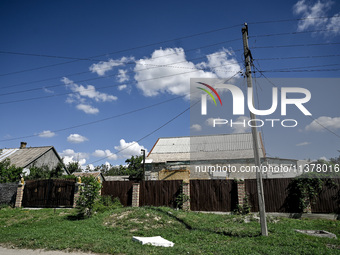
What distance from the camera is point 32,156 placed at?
2848cm

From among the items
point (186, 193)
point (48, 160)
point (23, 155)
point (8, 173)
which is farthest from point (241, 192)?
point (23, 155)

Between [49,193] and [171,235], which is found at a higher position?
[49,193]

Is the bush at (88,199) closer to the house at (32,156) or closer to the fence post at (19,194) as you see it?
the fence post at (19,194)

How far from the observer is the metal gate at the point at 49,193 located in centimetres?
1603

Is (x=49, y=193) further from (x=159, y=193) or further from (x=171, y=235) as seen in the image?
(x=171, y=235)

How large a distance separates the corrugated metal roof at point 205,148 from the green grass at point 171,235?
501 inches

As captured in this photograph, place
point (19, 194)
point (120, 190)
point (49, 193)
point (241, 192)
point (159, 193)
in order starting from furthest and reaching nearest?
1. point (19, 194)
2. point (49, 193)
3. point (120, 190)
4. point (159, 193)
5. point (241, 192)

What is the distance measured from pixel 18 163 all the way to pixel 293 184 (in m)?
27.6

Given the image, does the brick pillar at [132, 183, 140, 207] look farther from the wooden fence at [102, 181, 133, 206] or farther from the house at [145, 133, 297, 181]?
the house at [145, 133, 297, 181]

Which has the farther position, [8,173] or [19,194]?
[8,173]

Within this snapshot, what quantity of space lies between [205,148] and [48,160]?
20228 mm

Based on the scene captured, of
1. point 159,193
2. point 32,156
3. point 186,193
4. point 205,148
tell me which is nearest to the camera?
point 186,193

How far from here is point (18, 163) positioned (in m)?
26.8

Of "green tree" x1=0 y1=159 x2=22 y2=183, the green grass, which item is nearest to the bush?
the green grass
